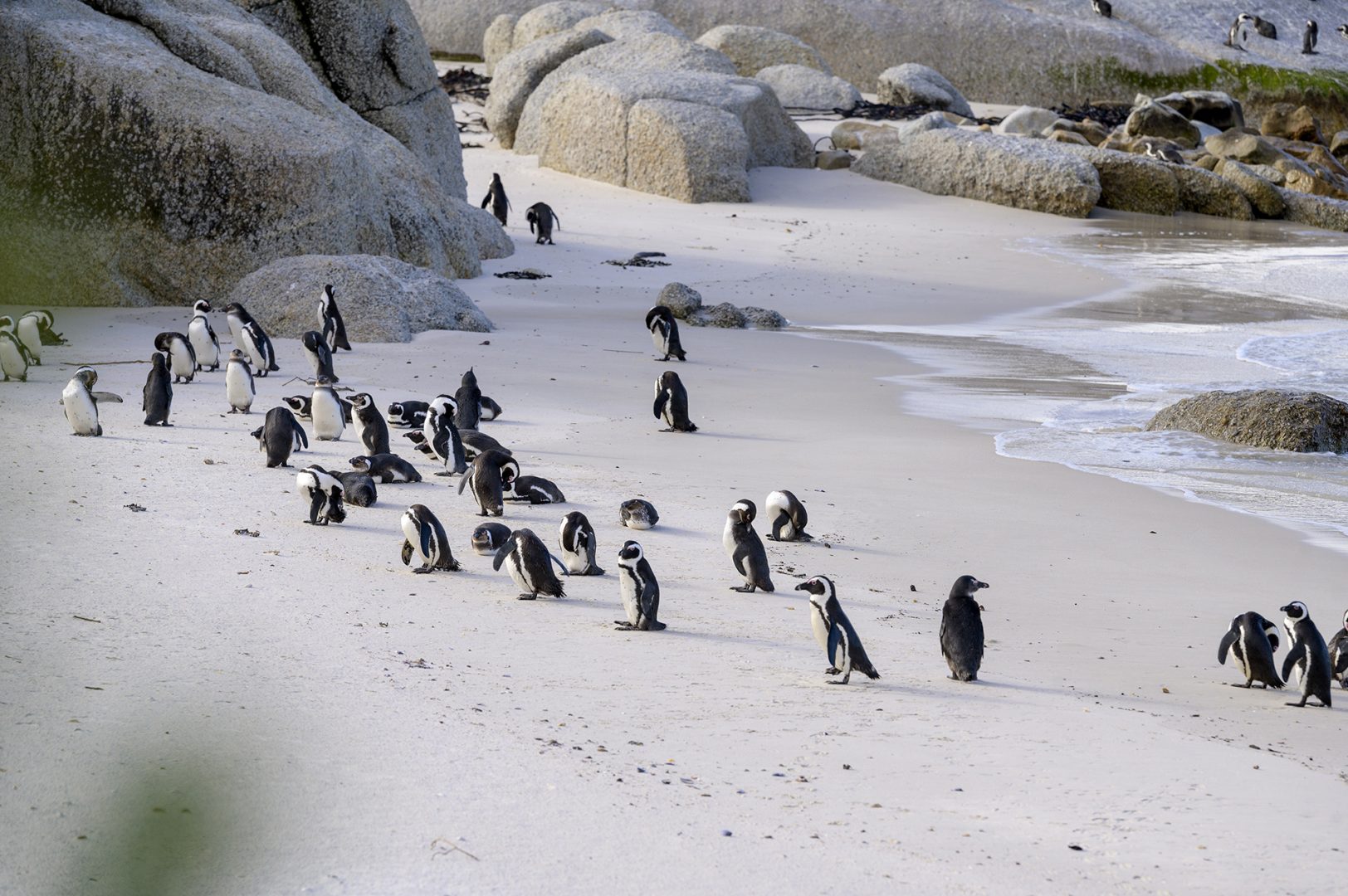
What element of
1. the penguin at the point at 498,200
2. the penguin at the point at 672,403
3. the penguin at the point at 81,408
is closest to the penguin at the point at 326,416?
the penguin at the point at 81,408

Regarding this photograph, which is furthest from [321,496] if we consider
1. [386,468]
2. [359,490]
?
[386,468]

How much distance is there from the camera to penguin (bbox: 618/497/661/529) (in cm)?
645

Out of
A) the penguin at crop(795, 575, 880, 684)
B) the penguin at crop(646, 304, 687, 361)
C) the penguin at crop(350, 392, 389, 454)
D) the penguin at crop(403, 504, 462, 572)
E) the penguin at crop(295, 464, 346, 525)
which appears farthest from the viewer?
the penguin at crop(646, 304, 687, 361)

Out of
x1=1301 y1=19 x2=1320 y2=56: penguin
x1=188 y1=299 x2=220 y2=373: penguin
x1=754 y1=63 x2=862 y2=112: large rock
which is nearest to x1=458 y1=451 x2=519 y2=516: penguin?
x1=188 y1=299 x2=220 y2=373: penguin

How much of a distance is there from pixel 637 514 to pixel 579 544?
738 mm

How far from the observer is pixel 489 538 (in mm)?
5969

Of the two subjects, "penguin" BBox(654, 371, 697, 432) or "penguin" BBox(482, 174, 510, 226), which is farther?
"penguin" BBox(482, 174, 510, 226)

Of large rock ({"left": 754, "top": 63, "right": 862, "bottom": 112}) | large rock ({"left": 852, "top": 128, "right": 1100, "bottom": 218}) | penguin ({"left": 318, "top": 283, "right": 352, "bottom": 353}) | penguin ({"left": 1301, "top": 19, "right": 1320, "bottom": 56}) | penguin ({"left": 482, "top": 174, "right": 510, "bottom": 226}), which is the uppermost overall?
penguin ({"left": 1301, "top": 19, "right": 1320, "bottom": 56})

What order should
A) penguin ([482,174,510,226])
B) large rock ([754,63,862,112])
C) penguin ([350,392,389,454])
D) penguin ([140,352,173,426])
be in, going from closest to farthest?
penguin ([350,392,389,454]) < penguin ([140,352,173,426]) < penguin ([482,174,510,226]) < large rock ([754,63,862,112])

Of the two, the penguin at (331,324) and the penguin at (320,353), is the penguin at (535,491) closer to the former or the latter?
the penguin at (320,353)

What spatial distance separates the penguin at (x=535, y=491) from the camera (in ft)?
22.3

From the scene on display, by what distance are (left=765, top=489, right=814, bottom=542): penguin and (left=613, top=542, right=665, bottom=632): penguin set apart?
56.3 inches

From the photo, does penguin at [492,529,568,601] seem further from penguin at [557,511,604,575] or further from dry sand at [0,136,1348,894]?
penguin at [557,511,604,575]

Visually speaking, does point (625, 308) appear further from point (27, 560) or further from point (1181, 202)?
point (1181, 202)
